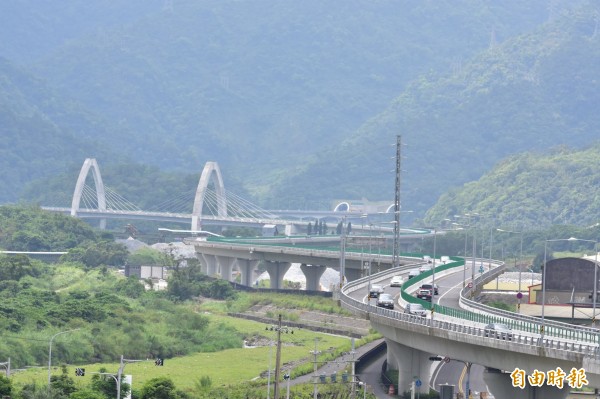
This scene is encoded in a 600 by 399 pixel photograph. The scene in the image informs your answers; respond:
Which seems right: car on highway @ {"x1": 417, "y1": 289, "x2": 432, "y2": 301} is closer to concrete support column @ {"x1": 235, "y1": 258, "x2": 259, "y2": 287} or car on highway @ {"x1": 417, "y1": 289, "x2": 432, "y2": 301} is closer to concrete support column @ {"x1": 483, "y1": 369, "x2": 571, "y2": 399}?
concrete support column @ {"x1": 483, "y1": 369, "x2": 571, "y2": 399}

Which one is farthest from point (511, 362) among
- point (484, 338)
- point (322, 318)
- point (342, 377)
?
point (322, 318)

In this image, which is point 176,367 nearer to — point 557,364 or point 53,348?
point 53,348

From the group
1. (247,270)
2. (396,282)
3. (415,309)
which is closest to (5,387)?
(415,309)

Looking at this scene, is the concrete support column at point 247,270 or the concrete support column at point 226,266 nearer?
the concrete support column at point 247,270

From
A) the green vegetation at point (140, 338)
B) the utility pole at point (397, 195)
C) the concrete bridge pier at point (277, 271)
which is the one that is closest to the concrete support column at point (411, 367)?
the green vegetation at point (140, 338)

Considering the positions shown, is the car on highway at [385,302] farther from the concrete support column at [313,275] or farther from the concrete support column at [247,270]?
the concrete support column at [247,270]

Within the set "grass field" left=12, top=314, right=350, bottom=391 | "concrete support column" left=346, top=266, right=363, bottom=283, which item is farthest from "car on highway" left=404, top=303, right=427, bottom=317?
"concrete support column" left=346, top=266, right=363, bottom=283

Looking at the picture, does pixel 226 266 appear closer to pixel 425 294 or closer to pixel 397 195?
pixel 397 195
